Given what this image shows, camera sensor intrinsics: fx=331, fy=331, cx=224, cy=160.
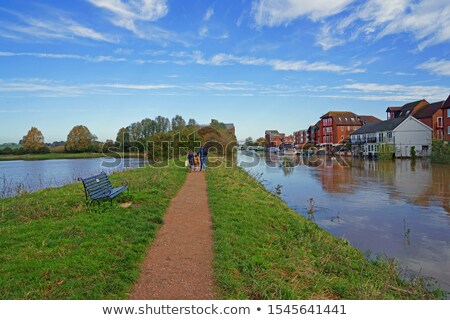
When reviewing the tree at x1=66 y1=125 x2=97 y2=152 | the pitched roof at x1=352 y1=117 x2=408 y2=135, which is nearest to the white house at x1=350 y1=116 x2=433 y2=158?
the pitched roof at x1=352 y1=117 x2=408 y2=135

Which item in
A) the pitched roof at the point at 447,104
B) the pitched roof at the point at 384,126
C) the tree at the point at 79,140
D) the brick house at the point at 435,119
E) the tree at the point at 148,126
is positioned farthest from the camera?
the tree at the point at 148,126

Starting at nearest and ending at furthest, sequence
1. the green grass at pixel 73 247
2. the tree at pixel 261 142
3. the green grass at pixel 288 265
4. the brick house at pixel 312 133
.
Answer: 1. the green grass at pixel 73 247
2. the green grass at pixel 288 265
3. the brick house at pixel 312 133
4. the tree at pixel 261 142

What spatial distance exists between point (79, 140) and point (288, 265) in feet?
282

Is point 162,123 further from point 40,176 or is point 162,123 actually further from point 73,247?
point 73,247

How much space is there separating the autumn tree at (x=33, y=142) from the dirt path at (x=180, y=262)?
81.5 metres

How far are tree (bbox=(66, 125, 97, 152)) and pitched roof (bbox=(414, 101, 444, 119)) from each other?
73.9m

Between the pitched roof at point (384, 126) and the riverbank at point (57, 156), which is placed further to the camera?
the riverbank at point (57, 156)

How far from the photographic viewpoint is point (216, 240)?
7.18 meters

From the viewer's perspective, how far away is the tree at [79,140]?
82750 millimetres

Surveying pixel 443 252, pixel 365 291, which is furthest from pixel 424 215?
pixel 365 291

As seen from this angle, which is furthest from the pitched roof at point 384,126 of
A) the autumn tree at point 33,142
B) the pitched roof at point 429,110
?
the autumn tree at point 33,142

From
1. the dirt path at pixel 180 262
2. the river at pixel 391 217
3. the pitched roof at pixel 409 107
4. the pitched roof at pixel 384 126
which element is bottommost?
the river at pixel 391 217

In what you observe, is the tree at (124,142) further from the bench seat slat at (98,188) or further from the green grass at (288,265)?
the green grass at (288,265)

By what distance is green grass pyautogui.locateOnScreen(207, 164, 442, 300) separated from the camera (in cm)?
524
